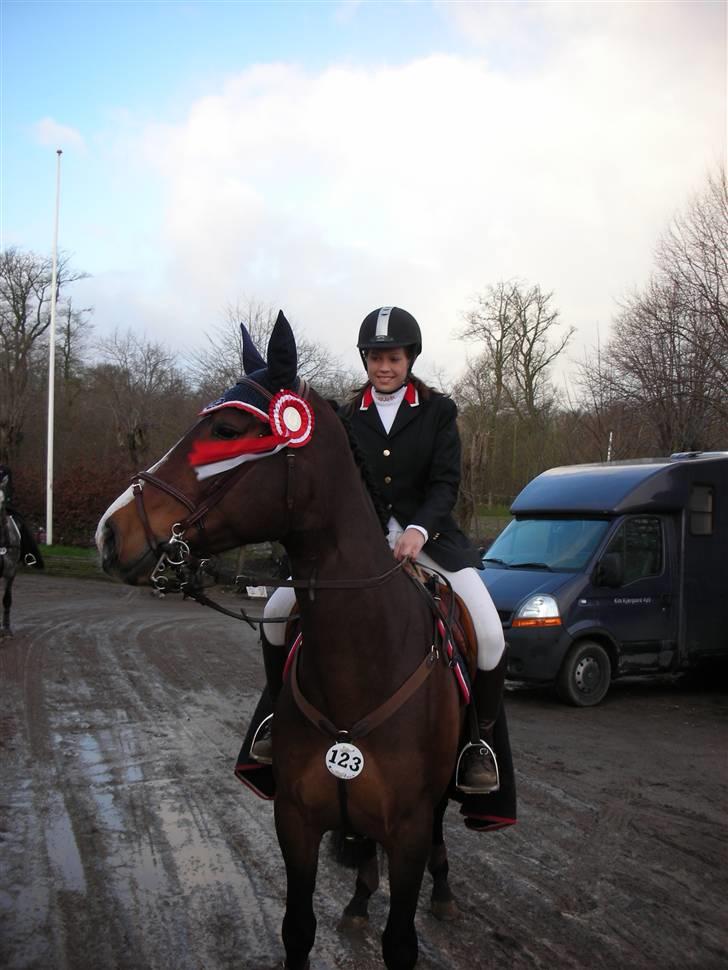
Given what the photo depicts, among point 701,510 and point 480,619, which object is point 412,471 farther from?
point 701,510

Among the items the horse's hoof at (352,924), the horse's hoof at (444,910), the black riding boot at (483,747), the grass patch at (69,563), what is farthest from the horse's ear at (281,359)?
the grass patch at (69,563)

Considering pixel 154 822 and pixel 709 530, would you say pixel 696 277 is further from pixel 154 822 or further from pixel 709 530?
pixel 154 822

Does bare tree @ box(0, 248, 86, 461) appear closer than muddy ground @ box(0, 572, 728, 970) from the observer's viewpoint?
No

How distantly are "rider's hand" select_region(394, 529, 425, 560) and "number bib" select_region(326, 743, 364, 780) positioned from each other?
78 centimetres

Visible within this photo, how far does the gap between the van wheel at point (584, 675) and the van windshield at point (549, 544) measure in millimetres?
1022

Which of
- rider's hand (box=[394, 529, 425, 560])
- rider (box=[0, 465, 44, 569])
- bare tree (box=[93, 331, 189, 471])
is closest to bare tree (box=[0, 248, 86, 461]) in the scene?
bare tree (box=[93, 331, 189, 471])

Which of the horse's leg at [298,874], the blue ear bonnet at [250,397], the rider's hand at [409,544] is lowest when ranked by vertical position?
the horse's leg at [298,874]

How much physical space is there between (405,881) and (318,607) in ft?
3.68

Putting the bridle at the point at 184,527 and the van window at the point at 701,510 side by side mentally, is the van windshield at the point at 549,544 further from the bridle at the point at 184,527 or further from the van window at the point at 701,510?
the bridle at the point at 184,527

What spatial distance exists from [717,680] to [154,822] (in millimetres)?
9446

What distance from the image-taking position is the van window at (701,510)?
11.4m

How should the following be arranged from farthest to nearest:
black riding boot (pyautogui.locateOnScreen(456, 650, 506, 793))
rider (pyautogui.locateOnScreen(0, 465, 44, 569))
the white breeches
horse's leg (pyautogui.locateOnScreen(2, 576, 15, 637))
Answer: rider (pyautogui.locateOnScreen(0, 465, 44, 569)) → horse's leg (pyautogui.locateOnScreen(2, 576, 15, 637)) → the white breeches → black riding boot (pyautogui.locateOnScreen(456, 650, 506, 793))

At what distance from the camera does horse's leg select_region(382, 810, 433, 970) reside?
128 inches

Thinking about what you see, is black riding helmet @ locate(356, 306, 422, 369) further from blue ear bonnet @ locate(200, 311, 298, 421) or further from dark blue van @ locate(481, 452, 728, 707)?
dark blue van @ locate(481, 452, 728, 707)
